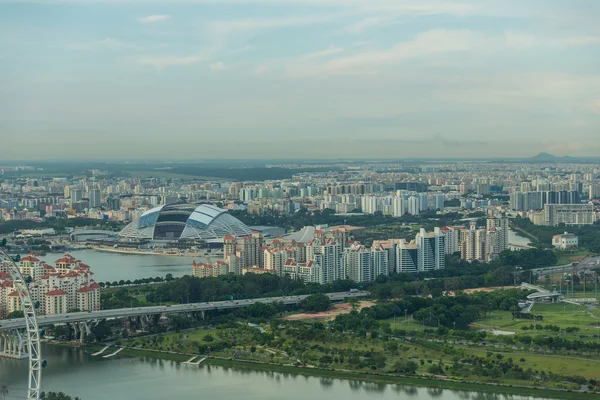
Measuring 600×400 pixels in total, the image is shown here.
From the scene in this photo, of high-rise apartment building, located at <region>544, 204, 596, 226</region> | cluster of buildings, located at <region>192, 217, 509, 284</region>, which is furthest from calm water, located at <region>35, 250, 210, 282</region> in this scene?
high-rise apartment building, located at <region>544, 204, 596, 226</region>

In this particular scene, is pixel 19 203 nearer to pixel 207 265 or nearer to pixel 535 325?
pixel 207 265

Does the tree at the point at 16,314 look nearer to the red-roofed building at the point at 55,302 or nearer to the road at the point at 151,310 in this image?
the road at the point at 151,310

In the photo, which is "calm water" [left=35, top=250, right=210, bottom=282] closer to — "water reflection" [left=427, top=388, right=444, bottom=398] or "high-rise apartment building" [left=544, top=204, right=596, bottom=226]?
"water reflection" [left=427, top=388, right=444, bottom=398]

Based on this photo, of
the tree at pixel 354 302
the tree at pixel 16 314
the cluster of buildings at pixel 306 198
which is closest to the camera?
the tree at pixel 16 314

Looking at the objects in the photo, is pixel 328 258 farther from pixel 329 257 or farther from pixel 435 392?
pixel 435 392

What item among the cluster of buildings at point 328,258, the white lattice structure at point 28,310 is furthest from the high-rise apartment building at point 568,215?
the white lattice structure at point 28,310
